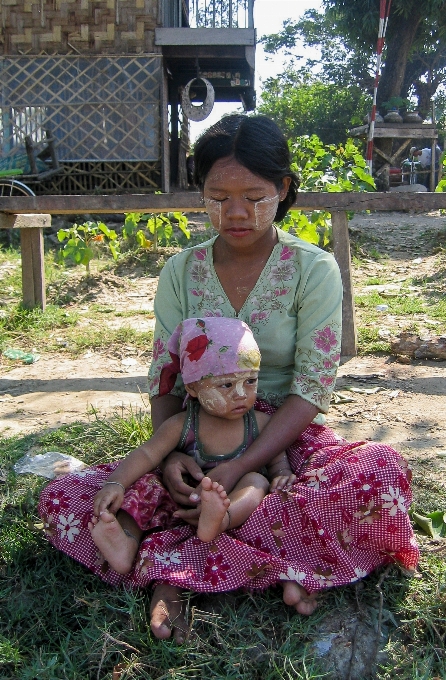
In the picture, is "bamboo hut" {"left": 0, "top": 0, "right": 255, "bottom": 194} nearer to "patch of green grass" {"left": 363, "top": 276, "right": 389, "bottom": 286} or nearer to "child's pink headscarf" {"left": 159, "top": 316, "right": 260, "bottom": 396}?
"patch of green grass" {"left": 363, "top": 276, "right": 389, "bottom": 286}

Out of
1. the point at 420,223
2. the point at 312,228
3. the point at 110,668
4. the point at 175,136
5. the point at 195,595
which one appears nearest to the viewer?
the point at 110,668

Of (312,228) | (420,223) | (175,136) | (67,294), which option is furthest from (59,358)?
(175,136)

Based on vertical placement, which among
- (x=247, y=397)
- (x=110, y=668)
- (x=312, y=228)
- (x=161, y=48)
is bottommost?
(x=110, y=668)

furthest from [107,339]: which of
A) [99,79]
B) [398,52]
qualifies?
[398,52]

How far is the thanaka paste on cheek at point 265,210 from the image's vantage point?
7.04 ft

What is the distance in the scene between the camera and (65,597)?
195 centimetres

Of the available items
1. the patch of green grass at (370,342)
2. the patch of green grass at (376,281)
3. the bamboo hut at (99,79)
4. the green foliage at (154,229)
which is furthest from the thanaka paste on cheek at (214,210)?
the bamboo hut at (99,79)

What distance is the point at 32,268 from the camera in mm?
5473

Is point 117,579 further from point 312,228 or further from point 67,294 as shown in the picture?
point 67,294

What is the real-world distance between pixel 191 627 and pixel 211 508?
31cm

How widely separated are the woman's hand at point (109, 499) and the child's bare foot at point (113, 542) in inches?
1.4

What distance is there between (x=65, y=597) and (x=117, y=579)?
0.53 feet

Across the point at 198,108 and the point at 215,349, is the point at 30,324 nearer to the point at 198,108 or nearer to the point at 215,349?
the point at 215,349

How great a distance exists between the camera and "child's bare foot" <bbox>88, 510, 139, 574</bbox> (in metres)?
1.79
